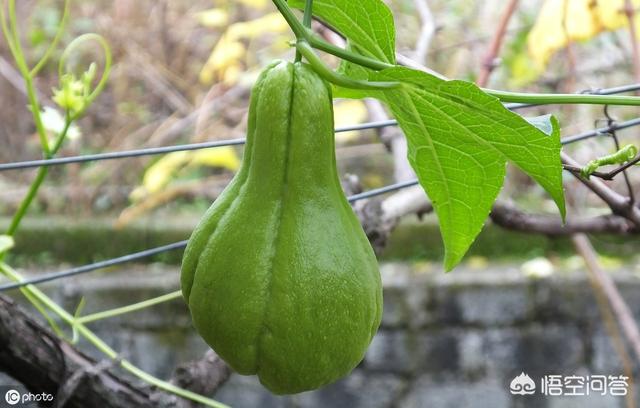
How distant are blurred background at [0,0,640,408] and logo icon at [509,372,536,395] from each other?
2cm

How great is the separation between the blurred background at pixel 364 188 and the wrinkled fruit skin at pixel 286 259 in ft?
2.49

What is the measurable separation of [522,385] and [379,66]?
137cm

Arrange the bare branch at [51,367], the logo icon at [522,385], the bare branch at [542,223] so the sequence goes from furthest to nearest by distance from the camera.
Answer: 1. the logo icon at [522,385]
2. the bare branch at [542,223]
3. the bare branch at [51,367]

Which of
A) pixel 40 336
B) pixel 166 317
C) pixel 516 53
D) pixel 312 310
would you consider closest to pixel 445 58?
pixel 516 53

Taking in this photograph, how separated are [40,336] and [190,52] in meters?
1.70

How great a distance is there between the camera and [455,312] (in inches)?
64.7

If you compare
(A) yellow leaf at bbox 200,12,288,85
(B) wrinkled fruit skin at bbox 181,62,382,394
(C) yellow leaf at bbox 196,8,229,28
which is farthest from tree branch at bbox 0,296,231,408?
(C) yellow leaf at bbox 196,8,229,28

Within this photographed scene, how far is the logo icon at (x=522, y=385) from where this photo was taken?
1.60m

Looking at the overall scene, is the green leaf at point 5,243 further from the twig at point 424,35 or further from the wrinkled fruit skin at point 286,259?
the twig at point 424,35

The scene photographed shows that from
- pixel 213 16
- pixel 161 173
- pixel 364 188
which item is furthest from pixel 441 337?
pixel 213 16

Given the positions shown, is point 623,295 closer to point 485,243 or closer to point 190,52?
point 485,243

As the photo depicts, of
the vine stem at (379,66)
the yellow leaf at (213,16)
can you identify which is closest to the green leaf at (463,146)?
the vine stem at (379,66)

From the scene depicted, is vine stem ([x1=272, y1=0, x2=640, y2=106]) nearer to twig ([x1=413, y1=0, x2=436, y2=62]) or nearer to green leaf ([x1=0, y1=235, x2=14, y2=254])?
green leaf ([x1=0, y1=235, x2=14, y2=254])

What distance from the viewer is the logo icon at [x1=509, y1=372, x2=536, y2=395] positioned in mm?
1604
